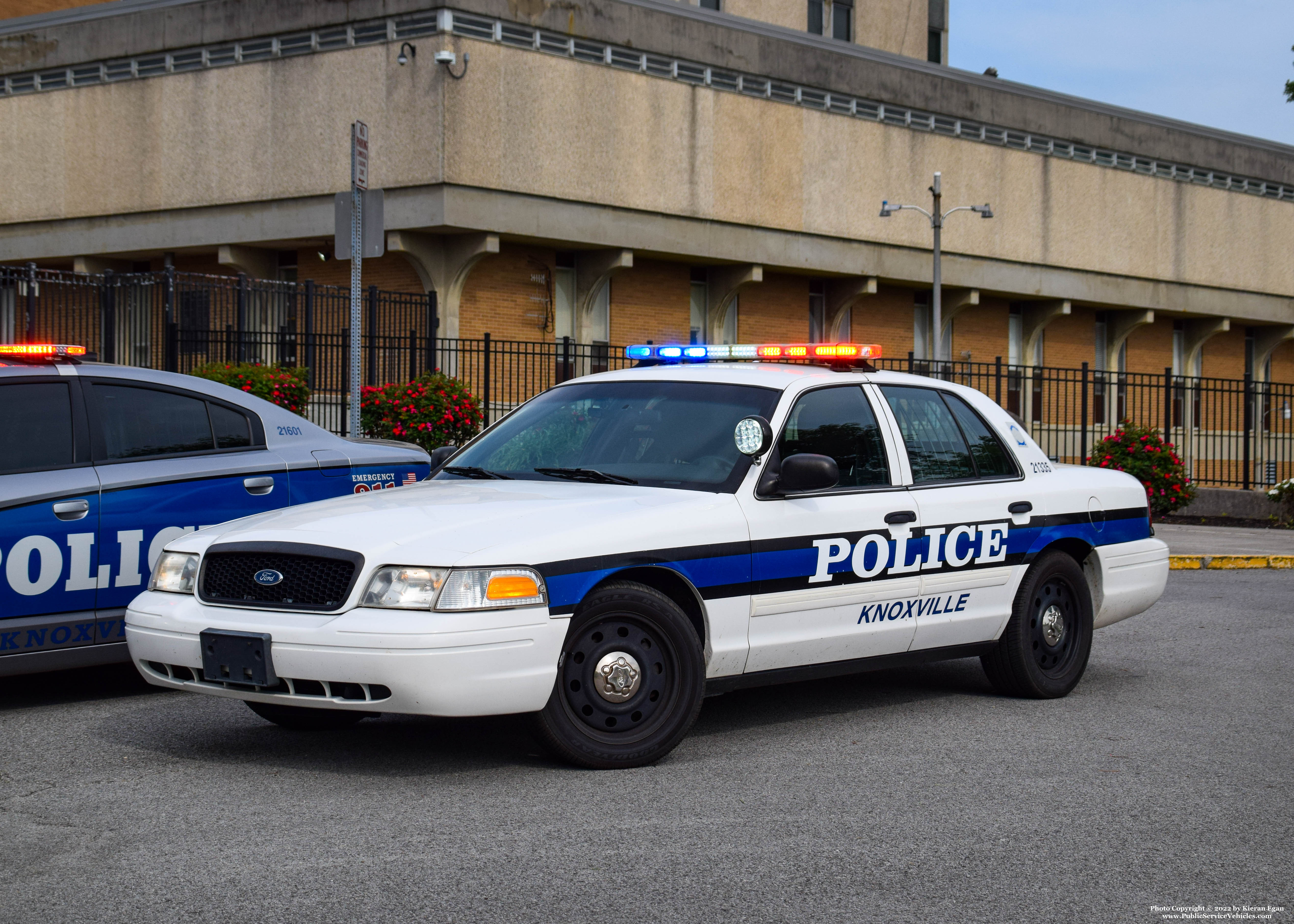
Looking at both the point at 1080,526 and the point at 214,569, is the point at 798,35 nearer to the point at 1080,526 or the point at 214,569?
the point at 1080,526

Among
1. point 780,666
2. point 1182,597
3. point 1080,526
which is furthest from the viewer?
Answer: point 1182,597

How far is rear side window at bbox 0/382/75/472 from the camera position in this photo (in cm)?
701

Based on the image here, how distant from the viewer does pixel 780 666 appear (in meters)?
6.37

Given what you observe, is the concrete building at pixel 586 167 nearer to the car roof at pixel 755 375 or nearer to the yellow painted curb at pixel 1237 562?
the yellow painted curb at pixel 1237 562

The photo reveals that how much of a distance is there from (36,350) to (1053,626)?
528 centimetres

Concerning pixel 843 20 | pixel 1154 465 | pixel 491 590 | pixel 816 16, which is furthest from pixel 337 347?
pixel 843 20

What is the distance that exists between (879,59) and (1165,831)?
30820 mm

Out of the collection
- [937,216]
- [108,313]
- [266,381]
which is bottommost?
[266,381]

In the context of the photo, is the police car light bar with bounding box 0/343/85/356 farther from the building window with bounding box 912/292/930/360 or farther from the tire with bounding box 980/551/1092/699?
the building window with bounding box 912/292/930/360

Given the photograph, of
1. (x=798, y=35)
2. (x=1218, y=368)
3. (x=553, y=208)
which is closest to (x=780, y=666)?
(x=553, y=208)

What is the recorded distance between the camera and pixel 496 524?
564cm

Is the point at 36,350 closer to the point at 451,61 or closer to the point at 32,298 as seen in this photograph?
the point at 32,298

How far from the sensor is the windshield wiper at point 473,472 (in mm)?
6711

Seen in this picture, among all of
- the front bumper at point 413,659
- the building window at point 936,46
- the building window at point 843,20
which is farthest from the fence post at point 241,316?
the building window at point 936,46
